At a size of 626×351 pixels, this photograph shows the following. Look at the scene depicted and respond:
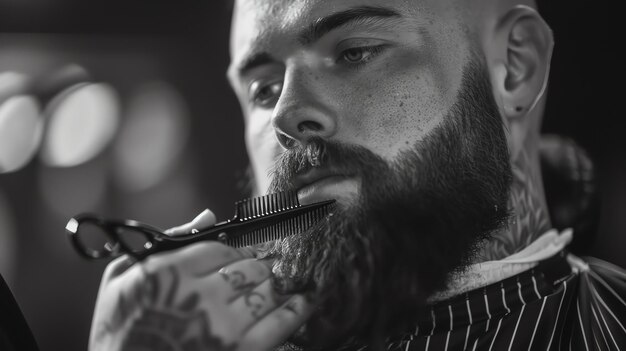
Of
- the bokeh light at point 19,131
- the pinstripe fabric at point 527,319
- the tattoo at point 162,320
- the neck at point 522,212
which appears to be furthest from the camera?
the bokeh light at point 19,131

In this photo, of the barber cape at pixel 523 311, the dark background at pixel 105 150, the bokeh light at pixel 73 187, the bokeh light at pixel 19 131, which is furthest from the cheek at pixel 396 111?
the bokeh light at pixel 19 131

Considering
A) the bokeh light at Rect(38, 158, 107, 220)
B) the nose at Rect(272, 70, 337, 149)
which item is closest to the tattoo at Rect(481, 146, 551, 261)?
the nose at Rect(272, 70, 337, 149)

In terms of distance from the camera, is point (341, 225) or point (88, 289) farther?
point (88, 289)

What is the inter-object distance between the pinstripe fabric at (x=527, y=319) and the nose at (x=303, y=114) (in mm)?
317

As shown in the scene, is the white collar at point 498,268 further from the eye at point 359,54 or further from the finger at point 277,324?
the eye at point 359,54

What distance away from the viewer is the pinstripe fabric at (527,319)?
32.1 inches

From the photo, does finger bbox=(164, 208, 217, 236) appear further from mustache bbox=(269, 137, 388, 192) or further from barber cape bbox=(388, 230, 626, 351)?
barber cape bbox=(388, 230, 626, 351)

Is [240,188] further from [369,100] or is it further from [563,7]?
[563,7]

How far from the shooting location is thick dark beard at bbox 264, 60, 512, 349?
697 mm

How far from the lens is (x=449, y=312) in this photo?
2.71 feet

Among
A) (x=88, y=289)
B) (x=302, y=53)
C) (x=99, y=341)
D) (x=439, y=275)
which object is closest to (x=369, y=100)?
(x=302, y=53)

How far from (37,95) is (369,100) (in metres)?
1.24

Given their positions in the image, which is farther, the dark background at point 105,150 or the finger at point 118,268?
the dark background at point 105,150

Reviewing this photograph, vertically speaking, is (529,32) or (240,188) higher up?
(529,32)
